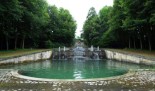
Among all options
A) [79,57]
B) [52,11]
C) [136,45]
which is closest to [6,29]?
[79,57]

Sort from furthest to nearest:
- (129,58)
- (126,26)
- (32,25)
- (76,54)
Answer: (76,54) < (32,25) < (126,26) < (129,58)

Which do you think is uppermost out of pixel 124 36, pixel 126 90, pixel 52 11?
pixel 52 11

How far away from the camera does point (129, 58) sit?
3173cm

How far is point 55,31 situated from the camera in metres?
66.7

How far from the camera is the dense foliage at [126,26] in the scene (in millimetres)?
32741

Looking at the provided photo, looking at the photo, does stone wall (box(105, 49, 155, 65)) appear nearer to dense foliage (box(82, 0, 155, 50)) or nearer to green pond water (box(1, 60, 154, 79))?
green pond water (box(1, 60, 154, 79))

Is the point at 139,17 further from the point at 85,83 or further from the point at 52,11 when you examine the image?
the point at 52,11

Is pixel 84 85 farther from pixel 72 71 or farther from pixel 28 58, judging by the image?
pixel 28 58

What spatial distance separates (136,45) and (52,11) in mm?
24508

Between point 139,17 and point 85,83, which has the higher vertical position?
point 139,17

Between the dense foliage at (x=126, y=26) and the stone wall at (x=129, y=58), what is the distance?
3884mm

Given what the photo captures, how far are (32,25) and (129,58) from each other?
18238 mm

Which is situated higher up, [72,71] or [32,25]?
[32,25]

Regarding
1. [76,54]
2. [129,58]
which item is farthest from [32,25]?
[129,58]
